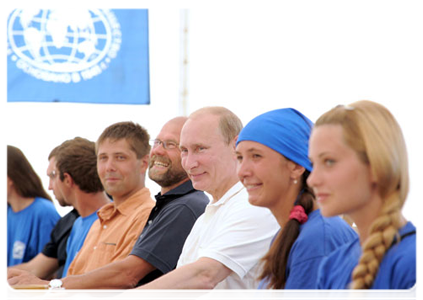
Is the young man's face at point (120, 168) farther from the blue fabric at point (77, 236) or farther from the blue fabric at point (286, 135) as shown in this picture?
the blue fabric at point (286, 135)

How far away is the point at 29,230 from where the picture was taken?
4168mm

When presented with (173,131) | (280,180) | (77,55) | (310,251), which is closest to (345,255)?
(310,251)

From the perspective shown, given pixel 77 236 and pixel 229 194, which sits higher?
pixel 229 194

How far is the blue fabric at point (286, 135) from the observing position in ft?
5.94

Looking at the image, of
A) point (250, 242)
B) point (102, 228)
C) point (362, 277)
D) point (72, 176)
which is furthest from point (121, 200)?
point (362, 277)

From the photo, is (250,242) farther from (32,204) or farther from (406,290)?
(32,204)

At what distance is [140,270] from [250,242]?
0.66 metres

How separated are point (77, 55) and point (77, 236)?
8.39 feet

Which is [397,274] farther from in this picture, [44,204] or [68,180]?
[44,204]

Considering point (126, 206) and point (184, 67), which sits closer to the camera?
point (126, 206)

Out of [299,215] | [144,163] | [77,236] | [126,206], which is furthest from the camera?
[77,236]

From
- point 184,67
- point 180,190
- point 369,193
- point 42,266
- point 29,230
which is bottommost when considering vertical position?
point 42,266

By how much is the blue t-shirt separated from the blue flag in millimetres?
4305

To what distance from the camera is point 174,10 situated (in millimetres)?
5824
